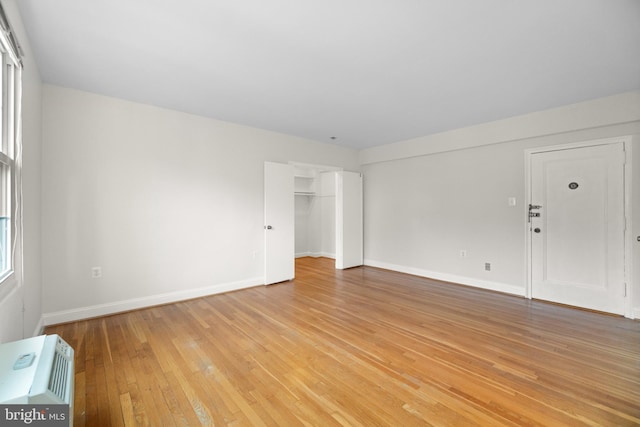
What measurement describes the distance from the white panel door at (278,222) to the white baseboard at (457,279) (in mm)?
2044

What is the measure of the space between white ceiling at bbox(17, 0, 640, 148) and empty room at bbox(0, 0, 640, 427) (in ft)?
0.08

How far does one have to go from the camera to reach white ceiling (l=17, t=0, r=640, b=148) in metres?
1.86

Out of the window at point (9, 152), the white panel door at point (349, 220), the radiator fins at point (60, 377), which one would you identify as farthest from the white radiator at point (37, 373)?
the white panel door at point (349, 220)

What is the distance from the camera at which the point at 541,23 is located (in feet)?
6.42

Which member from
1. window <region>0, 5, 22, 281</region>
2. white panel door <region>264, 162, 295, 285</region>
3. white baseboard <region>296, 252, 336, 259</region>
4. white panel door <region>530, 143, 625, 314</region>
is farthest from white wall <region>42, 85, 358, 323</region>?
white panel door <region>530, 143, 625, 314</region>

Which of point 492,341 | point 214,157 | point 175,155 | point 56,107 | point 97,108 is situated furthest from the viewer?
point 214,157

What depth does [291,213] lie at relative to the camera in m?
4.89

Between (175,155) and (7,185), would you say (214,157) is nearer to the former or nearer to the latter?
(175,155)

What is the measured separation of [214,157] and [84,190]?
1531 millimetres

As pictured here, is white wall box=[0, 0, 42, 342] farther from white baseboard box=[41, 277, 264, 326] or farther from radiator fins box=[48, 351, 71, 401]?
radiator fins box=[48, 351, 71, 401]

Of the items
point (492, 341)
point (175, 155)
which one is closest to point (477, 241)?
point (492, 341)

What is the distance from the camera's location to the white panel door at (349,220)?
5.73 meters

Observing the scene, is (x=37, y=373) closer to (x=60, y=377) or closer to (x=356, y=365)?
(x=60, y=377)

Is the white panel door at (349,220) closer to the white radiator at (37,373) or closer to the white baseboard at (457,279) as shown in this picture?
the white baseboard at (457,279)
